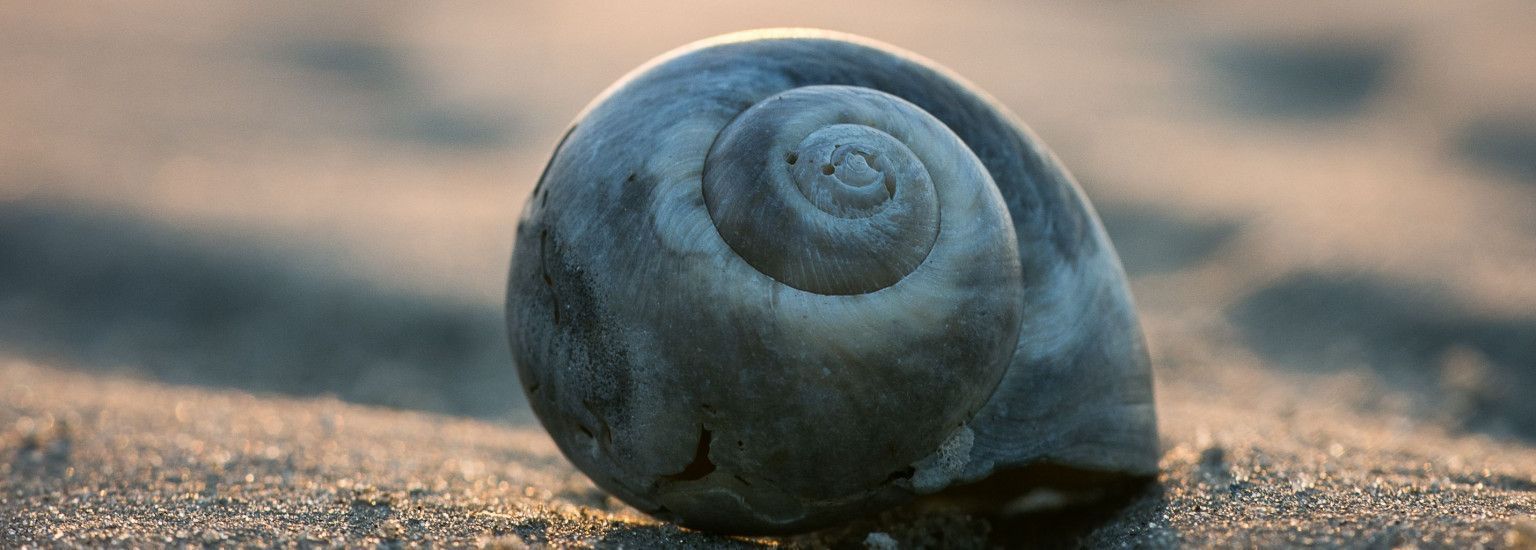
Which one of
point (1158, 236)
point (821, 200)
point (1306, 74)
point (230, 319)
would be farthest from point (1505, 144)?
point (230, 319)

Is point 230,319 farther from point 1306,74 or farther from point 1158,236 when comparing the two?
point 1306,74

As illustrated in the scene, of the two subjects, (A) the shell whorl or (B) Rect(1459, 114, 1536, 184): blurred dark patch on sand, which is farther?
(B) Rect(1459, 114, 1536, 184): blurred dark patch on sand

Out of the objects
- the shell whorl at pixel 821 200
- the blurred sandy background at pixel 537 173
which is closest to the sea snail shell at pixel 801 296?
the shell whorl at pixel 821 200

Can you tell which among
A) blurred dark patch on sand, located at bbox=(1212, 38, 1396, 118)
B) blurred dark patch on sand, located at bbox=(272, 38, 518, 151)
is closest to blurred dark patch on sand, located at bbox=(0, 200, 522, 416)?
blurred dark patch on sand, located at bbox=(272, 38, 518, 151)

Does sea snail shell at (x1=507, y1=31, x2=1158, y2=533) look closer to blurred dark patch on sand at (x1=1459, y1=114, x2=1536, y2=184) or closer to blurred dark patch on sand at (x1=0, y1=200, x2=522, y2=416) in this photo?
blurred dark patch on sand at (x1=0, y1=200, x2=522, y2=416)

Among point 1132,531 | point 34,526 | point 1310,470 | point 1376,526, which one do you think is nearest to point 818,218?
point 1132,531

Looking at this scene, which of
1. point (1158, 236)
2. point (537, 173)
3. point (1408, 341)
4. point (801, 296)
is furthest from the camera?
point (1158, 236)
